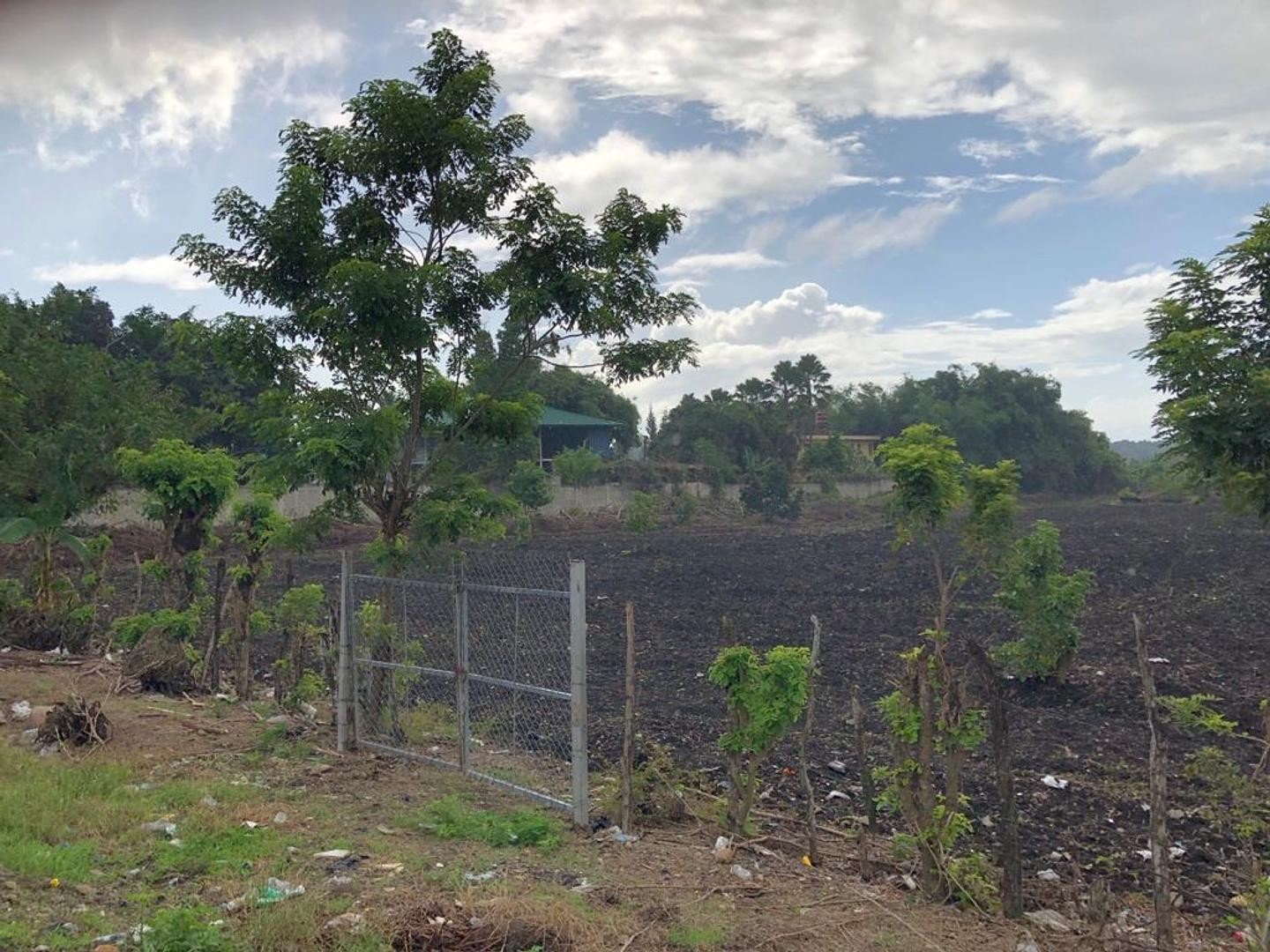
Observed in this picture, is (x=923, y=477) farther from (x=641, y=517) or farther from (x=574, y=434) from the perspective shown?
(x=574, y=434)

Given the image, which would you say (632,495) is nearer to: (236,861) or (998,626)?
(998,626)

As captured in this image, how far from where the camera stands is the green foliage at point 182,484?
10.5 meters

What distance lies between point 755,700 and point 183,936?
126 inches

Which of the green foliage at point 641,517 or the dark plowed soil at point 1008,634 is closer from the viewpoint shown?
the dark plowed soil at point 1008,634

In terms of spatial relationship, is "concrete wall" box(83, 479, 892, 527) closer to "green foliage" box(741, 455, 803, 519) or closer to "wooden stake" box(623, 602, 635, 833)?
"green foliage" box(741, 455, 803, 519)

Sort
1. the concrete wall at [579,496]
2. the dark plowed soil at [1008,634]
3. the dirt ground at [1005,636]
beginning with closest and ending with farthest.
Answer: the dirt ground at [1005,636], the dark plowed soil at [1008,634], the concrete wall at [579,496]

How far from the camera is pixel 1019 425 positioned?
60094 millimetres

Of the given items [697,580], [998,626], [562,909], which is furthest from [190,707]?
[697,580]

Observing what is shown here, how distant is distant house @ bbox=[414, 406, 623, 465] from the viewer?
46.2 metres

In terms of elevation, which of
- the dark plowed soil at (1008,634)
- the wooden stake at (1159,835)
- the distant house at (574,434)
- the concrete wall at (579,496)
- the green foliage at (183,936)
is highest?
the distant house at (574,434)

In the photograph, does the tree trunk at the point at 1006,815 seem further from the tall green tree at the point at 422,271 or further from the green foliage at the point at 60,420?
the green foliage at the point at 60,420

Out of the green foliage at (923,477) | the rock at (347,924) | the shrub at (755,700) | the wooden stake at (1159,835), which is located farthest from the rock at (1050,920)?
the green foliage at (923,477)

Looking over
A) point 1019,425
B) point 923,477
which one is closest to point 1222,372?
point 923,477

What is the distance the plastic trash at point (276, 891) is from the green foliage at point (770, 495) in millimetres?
38553
